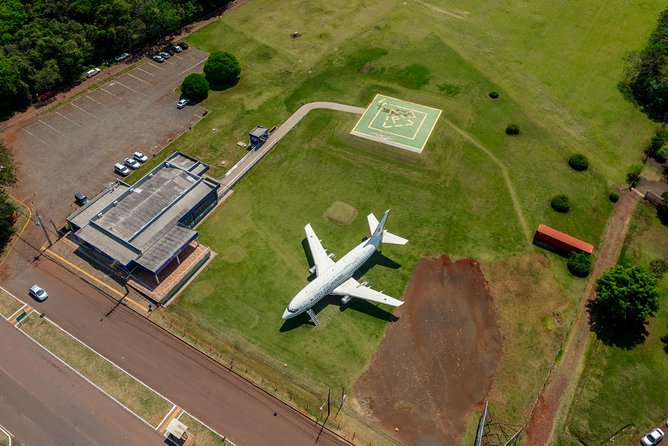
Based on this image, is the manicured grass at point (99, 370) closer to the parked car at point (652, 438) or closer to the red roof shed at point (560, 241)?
the parked car at point (652, 438)

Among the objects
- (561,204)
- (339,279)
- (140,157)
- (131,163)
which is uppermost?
(561,204)

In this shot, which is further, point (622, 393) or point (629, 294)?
point (629, 294)

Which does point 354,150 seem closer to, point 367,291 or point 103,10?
point 367,291

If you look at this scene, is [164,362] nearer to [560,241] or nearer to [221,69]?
[560,241]

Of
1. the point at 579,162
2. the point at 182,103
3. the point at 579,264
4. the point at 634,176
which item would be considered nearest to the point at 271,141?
the point at 182,103

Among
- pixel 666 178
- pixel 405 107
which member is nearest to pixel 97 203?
pixel 405 107

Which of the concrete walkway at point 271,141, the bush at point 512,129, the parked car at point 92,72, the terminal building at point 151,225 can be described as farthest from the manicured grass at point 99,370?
the bush at point 512,129
